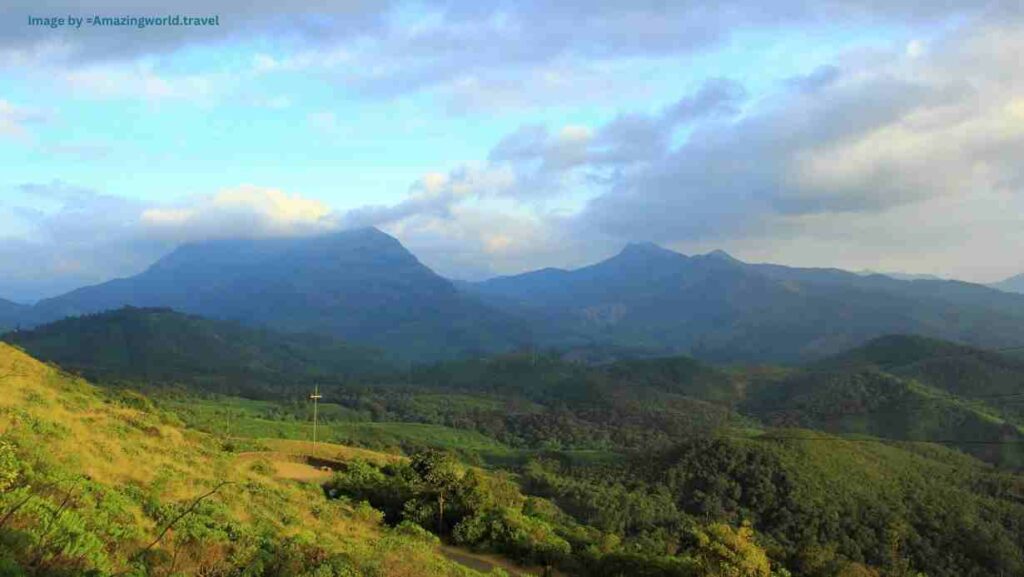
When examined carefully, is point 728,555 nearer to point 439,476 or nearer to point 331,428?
point 439,476

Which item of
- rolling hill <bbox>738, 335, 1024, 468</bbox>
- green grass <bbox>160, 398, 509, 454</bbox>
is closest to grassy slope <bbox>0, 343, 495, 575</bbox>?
green grass <bbox>160, 398, 509, 454</bbox>

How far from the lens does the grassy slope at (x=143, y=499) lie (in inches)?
461

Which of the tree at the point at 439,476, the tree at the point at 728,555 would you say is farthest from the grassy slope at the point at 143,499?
the tree at the point at 728,555

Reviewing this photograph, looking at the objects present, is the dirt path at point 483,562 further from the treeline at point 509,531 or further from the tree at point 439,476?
the tree at point 439,476

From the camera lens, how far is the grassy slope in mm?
11703

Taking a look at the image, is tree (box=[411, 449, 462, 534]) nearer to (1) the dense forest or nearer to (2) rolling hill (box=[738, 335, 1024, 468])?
(1) the dense forest

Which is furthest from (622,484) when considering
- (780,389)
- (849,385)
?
(780,389)

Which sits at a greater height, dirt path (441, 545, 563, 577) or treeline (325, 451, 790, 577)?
treeline (325, 451, 790, 577)

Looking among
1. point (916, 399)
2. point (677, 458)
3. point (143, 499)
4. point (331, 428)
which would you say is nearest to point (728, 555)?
point (143, 499)

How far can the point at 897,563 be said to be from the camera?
196ft

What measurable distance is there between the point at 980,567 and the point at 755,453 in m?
25.5

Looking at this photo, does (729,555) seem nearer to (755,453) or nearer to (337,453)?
(337,453)

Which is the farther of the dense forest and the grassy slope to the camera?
the dense forest

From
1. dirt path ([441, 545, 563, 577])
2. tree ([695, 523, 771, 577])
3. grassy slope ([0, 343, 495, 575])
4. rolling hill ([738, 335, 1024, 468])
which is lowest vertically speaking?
rolling hill ([738, 335, 1024, 468])
